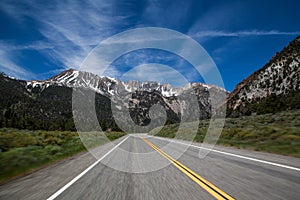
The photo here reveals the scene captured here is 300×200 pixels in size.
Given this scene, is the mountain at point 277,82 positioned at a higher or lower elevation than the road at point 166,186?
higher

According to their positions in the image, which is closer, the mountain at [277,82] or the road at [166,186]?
the road at [166,186]

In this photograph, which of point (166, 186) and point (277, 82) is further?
point (277, 82)

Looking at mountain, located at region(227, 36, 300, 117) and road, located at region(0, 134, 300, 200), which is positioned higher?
mountain, located at region(227, 36, 300, 117)

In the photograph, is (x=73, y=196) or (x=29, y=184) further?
(x=29, y=184)

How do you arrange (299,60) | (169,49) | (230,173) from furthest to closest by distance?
1. (299,60)
2. (169,49)
3. (230,173)

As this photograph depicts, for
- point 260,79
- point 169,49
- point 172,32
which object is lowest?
point 169,49

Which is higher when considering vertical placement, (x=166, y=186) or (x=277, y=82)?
(x=277, y=82)

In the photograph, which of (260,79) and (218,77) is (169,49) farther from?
(260,79)

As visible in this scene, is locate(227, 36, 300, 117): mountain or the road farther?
locate(227, 36, 300, 117): mountain

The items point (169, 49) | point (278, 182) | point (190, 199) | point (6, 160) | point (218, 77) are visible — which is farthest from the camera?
point (169, 49)

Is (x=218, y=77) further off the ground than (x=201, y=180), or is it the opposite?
(x=218, y=77)

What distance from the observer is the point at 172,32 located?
13750 millimetres

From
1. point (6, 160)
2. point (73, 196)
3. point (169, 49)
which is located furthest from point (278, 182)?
point (169, 49)

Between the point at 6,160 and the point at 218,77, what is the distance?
10.1 m
